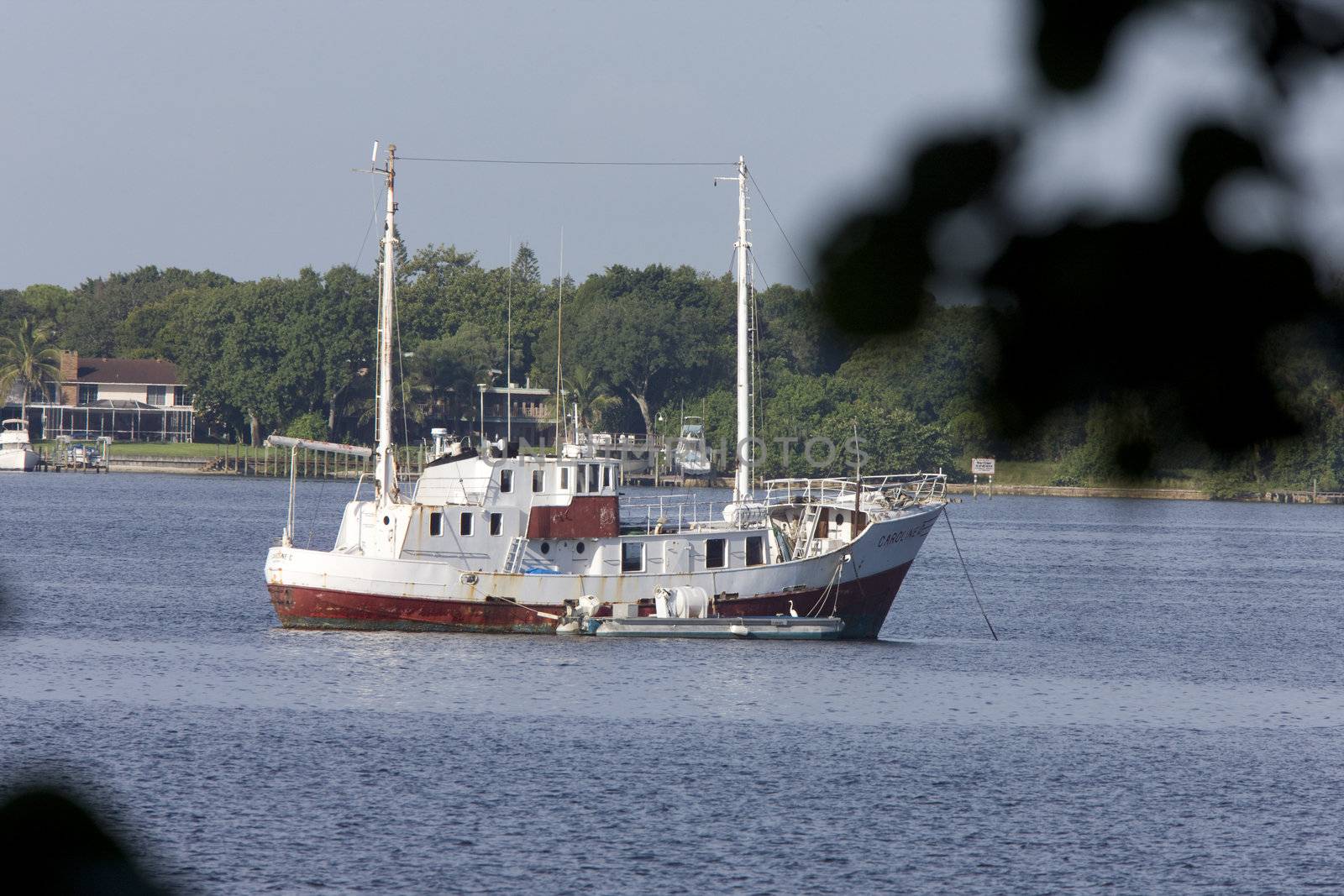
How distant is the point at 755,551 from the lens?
47.0 meters

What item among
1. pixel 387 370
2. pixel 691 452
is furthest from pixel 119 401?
pixel 387 370

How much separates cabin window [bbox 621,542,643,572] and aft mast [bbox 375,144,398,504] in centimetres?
652

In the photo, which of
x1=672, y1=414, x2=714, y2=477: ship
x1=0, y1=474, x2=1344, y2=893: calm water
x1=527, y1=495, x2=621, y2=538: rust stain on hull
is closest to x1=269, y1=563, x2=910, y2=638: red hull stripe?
x1=0, y1=474, x2=1344, y2=893: calm water

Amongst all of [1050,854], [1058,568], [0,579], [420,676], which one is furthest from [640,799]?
[1058,568]

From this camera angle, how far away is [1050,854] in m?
25.8

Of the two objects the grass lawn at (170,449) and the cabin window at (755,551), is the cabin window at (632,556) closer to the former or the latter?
the cabin window at (755,551)

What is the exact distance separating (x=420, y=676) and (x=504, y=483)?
21.1ft

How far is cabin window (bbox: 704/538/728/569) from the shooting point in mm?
46094

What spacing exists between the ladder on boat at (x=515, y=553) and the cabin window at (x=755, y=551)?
6.59 metres

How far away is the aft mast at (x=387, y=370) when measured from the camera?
44.2m

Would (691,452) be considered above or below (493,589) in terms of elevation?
above

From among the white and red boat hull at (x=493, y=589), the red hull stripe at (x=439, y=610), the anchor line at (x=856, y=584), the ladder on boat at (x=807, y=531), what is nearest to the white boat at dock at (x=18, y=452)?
the red hull stripe at (x=439, y=610)

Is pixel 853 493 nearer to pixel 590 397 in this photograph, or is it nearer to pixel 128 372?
pixel 590 397

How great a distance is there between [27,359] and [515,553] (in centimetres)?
13414
